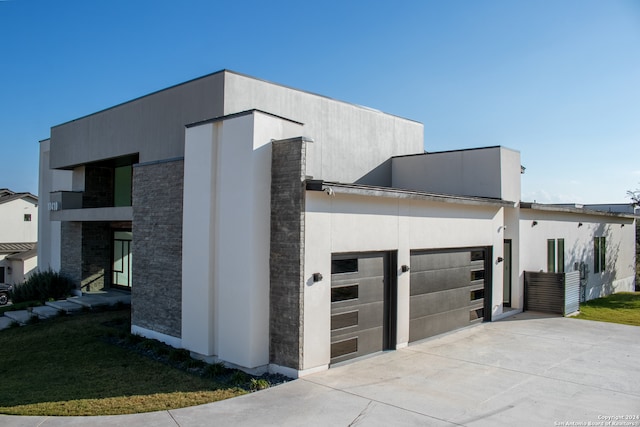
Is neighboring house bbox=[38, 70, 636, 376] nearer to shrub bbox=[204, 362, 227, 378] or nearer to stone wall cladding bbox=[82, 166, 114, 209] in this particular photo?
stone wall cladding bbox=[82, 166, 114, 209]

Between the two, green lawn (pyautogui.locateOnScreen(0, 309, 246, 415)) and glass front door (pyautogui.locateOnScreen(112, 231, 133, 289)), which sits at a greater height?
glass front door (pyautogui.locateOnScreen(112, 231, 133, 289))

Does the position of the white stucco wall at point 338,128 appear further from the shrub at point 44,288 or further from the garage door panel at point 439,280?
the shrub at point 44,288

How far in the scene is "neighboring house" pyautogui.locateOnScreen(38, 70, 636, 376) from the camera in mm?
8211

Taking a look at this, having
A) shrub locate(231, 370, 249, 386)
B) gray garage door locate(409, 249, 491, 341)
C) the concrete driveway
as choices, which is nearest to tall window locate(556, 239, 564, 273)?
gray garage door locate(409, 249, 491, 341)

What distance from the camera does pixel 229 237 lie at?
8.56m

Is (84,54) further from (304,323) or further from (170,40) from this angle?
(304,323)

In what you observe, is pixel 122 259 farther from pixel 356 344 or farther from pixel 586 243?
pixel 586 243

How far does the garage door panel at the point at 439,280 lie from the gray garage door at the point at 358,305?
1.12m

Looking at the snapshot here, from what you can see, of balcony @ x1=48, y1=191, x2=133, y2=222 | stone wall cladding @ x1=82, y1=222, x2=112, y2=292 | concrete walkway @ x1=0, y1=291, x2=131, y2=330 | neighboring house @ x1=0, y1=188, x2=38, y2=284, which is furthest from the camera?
neighboring house @ x1=0, y1=188, x2=38, y2=284

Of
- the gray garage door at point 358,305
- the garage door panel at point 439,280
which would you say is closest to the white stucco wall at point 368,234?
the gray garage door at point 358,305

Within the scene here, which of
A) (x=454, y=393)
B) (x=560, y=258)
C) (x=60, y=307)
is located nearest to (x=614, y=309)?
(x=560, y=258)

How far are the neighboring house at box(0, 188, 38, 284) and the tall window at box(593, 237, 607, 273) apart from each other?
117 ft

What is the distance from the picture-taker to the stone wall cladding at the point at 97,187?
60.3 feet

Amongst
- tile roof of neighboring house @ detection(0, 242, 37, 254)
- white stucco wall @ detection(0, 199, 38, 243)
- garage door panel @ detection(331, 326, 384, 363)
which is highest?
white stucco wall @ detection(0, 199, 38, 243)
